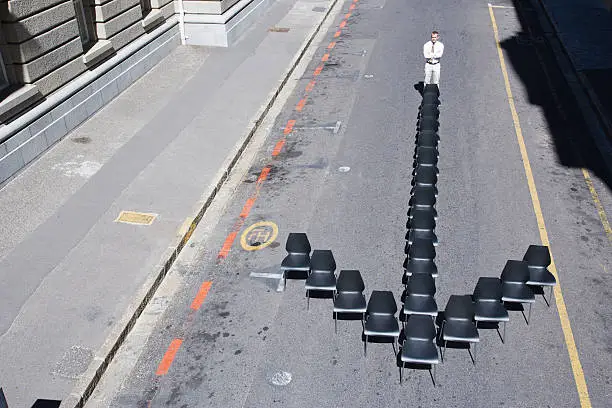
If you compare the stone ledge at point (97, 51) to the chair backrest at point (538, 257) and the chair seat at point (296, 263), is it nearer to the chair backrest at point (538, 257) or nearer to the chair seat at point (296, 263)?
the chair seat at point (296, 263)

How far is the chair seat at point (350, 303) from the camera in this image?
375 inches

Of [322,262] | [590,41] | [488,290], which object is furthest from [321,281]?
[590,41]

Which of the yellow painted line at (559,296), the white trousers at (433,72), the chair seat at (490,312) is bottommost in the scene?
the yellow painted line at (559,296)

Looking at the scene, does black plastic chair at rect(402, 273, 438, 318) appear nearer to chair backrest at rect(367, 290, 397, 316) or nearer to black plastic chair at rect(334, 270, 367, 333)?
chair backrest at rect(367, 290, 397, 316)

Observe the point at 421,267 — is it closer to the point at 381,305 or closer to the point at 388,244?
the point at 381,305

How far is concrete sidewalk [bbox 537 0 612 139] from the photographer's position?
706 inches

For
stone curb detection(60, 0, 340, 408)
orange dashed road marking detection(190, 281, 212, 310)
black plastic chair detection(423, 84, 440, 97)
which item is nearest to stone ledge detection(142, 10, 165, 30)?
stone curb detection(60, 0, 340, 408)

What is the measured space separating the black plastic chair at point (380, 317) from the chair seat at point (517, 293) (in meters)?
1.84

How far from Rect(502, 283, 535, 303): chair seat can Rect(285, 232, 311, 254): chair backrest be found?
10.3ft

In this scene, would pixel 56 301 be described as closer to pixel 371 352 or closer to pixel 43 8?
pixel 371 352

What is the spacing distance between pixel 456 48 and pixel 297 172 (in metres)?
9.98

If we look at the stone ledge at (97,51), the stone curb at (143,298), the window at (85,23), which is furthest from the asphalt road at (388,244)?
the window at (85,23)

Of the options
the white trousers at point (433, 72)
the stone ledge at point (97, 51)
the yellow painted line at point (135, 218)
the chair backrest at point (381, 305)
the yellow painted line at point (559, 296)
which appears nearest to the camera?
the yellow painted line at point (559, 296)

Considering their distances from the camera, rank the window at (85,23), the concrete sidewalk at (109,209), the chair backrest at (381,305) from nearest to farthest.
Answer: the chair backrest at (381,305)
the concrete sidewalk at (109,209)
the window at (85,23)
